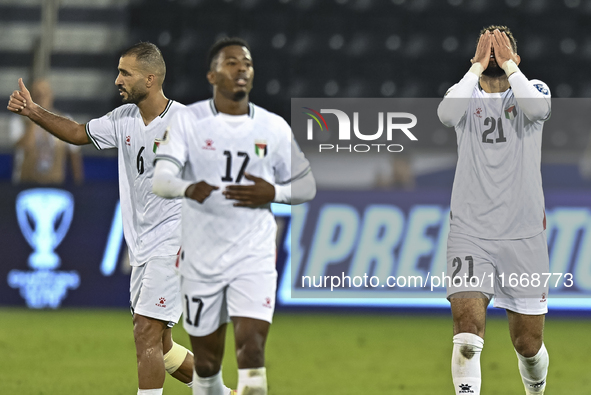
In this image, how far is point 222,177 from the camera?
4.33m

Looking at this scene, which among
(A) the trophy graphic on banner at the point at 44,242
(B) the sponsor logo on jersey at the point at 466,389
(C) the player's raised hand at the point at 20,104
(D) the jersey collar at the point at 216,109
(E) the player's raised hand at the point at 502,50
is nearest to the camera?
(D) the jersey collar at the point at 216,109

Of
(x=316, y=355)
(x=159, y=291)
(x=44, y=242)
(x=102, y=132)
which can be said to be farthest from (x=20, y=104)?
(x=44, y=242)

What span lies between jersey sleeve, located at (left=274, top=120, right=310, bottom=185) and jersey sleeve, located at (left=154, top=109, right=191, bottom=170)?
1.64 ft

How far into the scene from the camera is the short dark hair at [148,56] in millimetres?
5410

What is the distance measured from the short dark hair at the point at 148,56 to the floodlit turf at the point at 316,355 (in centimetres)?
265

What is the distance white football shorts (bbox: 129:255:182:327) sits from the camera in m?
5.32

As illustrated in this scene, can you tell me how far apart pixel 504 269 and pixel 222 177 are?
6.59ft

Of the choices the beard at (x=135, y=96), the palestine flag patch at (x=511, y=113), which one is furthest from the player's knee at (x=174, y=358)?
the palestine flag patch at (x=511, y=113)

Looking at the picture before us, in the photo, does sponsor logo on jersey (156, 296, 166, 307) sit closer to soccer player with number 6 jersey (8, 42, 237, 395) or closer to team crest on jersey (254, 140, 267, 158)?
soccer player with number 6 jersey (8, 42, 237, 395)

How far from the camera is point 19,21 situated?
48.5 feet

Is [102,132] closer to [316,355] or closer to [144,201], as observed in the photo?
[144,201]

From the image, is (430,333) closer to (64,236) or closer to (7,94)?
(64,236)

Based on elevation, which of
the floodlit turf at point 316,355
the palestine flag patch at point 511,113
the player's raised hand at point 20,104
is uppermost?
the player's raised hand at point 20,104

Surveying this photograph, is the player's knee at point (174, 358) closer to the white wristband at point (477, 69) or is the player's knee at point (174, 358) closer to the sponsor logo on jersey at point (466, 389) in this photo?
the sponsor logo on jersey at point (466, 389)
